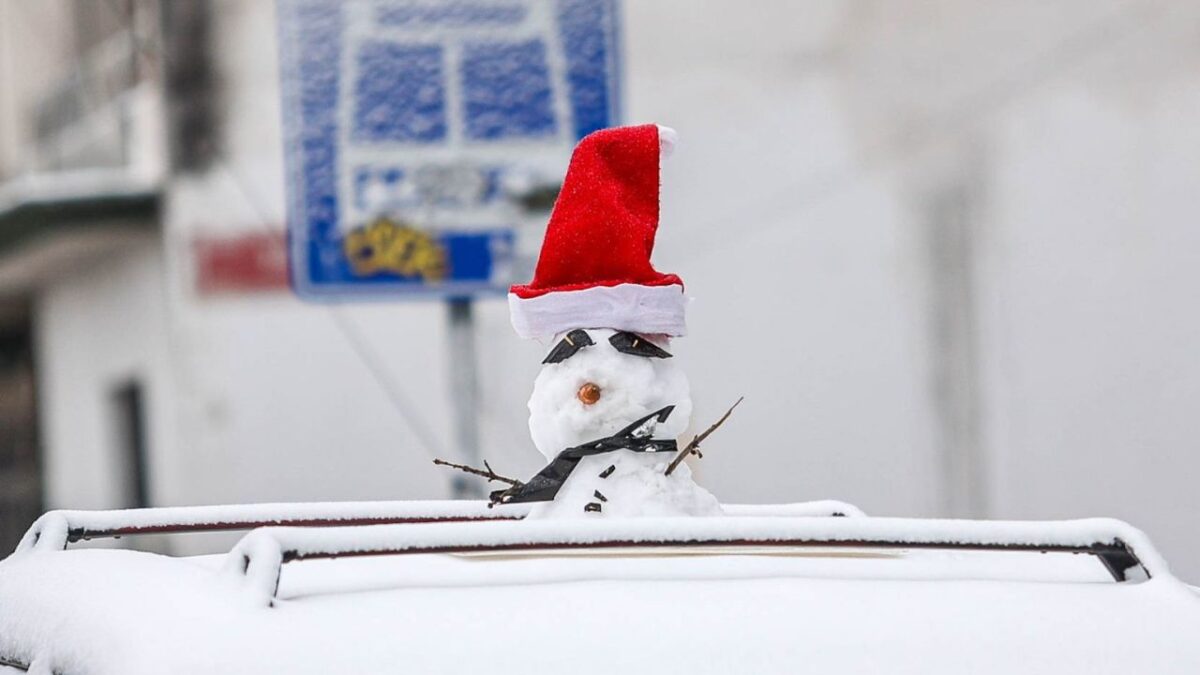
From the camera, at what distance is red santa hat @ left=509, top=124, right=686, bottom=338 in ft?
5.76

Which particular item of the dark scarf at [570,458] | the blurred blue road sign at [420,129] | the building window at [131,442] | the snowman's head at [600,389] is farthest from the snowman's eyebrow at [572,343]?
the building window at [131,442]

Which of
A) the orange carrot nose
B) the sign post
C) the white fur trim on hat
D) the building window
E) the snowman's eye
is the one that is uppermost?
the sign post

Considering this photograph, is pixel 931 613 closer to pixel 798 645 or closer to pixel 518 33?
pixel 798 645

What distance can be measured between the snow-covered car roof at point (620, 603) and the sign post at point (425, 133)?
3.23 m

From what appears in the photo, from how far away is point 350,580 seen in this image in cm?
115

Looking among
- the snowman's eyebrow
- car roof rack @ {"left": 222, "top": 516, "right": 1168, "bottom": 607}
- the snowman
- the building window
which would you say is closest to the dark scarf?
the snowman

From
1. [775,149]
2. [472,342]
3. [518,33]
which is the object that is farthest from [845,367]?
[518,33]

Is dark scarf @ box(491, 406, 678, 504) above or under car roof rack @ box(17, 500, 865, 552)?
above

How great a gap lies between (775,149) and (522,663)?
12.5ft

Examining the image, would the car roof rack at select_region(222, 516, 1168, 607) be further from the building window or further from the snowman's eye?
the building window

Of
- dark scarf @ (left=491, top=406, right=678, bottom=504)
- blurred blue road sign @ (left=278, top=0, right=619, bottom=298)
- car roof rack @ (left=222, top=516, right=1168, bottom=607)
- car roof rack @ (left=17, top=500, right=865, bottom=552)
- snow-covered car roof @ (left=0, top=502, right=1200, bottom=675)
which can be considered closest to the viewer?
snow-covered car roof @ (left=0, top=502, right=1200, bottom=675)

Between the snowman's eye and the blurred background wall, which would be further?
the blurred background wall

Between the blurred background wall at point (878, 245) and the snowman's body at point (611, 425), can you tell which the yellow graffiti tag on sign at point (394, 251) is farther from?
the snowman's body at point (611, 425)

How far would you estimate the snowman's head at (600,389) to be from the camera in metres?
1.76
